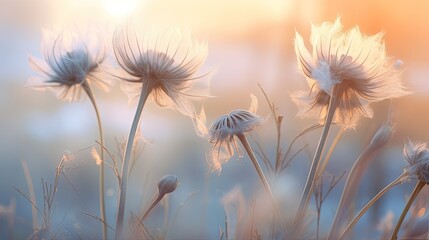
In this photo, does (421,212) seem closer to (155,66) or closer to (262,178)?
(262,178)

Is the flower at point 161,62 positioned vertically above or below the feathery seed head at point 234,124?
above

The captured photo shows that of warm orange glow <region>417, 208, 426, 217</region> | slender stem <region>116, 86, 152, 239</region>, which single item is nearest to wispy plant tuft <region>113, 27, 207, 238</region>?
slender stem <region>116, 86, 152, 239</region>

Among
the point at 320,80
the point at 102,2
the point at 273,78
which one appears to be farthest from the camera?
the point at 273,78

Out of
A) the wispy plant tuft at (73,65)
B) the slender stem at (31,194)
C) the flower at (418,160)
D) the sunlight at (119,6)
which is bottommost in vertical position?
the slender stem at (31,194)

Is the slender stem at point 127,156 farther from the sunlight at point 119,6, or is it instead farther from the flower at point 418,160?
the flower at point 418,160

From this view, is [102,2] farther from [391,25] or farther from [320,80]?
[391,25]

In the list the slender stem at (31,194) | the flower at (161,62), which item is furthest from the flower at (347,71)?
the slender stem at (31,194)

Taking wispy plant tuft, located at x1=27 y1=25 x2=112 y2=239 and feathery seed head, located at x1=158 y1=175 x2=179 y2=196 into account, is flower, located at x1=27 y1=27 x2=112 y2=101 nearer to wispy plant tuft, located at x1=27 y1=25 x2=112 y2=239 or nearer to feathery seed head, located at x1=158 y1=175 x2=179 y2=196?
wispy plant tuft, located at x1=27 y1=25 x2=112 y2=239

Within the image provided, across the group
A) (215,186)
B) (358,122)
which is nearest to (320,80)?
(358,122)
